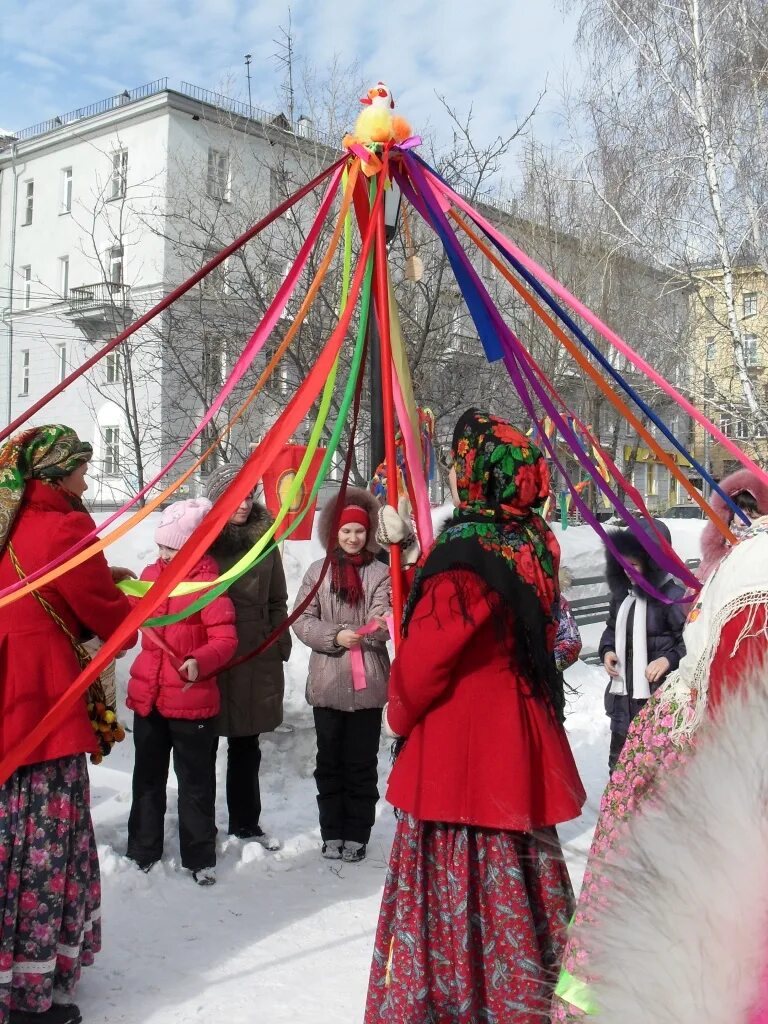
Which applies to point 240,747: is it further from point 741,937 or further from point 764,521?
point 741,937

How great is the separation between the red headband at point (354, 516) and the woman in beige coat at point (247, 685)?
423 mm

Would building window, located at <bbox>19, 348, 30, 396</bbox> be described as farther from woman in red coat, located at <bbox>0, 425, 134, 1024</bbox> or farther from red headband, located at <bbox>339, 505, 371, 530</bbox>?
woman in red coat, located at <bbox>0, 425, 134, 1024</bbox>

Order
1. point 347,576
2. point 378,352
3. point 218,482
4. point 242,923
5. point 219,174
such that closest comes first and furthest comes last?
1. point 242,923
2. point 347,576
3. point 218,482
4. point 378,352
5. point 219,174

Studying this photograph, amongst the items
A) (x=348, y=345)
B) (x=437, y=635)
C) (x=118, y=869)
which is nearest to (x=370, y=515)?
(x=118, y=869)

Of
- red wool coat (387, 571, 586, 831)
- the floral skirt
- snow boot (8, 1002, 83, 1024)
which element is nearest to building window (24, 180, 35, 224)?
snow boot (8, 1002, 83, 1024)

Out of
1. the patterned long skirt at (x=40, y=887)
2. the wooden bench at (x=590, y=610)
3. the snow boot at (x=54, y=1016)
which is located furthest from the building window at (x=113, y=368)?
the snow boot at (x=54, y=1016)

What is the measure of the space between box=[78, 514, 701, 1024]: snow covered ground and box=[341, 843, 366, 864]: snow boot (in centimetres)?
4

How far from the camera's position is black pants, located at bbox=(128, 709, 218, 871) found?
14.5 ft

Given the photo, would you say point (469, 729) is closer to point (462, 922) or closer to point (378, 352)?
point (462, 922)

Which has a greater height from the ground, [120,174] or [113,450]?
[120,174]

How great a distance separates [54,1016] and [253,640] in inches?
84.9

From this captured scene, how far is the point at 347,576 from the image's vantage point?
502 cm

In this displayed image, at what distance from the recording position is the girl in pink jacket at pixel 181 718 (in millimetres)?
4414

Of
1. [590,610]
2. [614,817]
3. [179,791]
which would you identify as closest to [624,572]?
[179,791]
